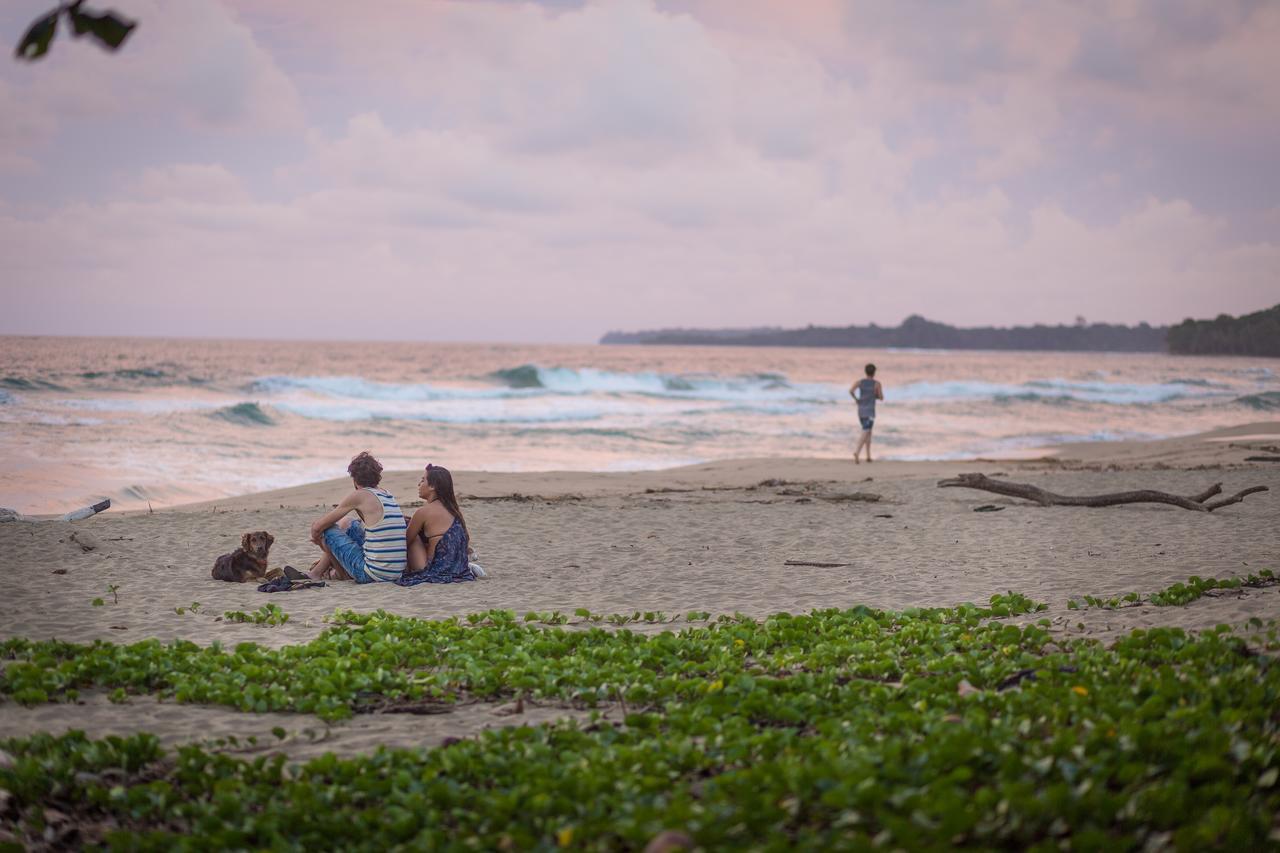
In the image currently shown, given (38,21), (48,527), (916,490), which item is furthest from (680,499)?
(38,21)

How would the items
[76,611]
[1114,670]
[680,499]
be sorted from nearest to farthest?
[1114,670] → [76,611] → [680,499]

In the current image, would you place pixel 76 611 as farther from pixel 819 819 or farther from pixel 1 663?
pixel 819 819

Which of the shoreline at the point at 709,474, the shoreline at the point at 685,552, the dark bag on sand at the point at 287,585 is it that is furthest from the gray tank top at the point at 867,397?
the dark bag on sand at the point at 287,585

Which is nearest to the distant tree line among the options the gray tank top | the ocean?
the ocean

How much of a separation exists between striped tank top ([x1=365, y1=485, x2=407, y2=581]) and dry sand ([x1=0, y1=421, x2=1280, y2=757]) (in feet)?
0.94

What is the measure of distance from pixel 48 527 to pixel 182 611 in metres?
5.98

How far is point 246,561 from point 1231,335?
395 feet

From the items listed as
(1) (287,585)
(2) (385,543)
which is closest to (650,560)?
(2) (385,543)

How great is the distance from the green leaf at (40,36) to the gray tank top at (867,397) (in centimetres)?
1948

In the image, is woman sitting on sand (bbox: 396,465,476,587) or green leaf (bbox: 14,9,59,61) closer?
green leaf (bbox: 14,9,59,61)

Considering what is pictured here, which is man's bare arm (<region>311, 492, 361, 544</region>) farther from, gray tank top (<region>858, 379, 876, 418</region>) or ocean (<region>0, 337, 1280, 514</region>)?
gray tank top (<region>858, 379, 876, 418</region>)

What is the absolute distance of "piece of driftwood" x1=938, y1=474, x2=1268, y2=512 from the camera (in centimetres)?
1348

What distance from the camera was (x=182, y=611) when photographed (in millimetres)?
8664

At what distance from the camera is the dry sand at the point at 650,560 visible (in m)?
7.61
